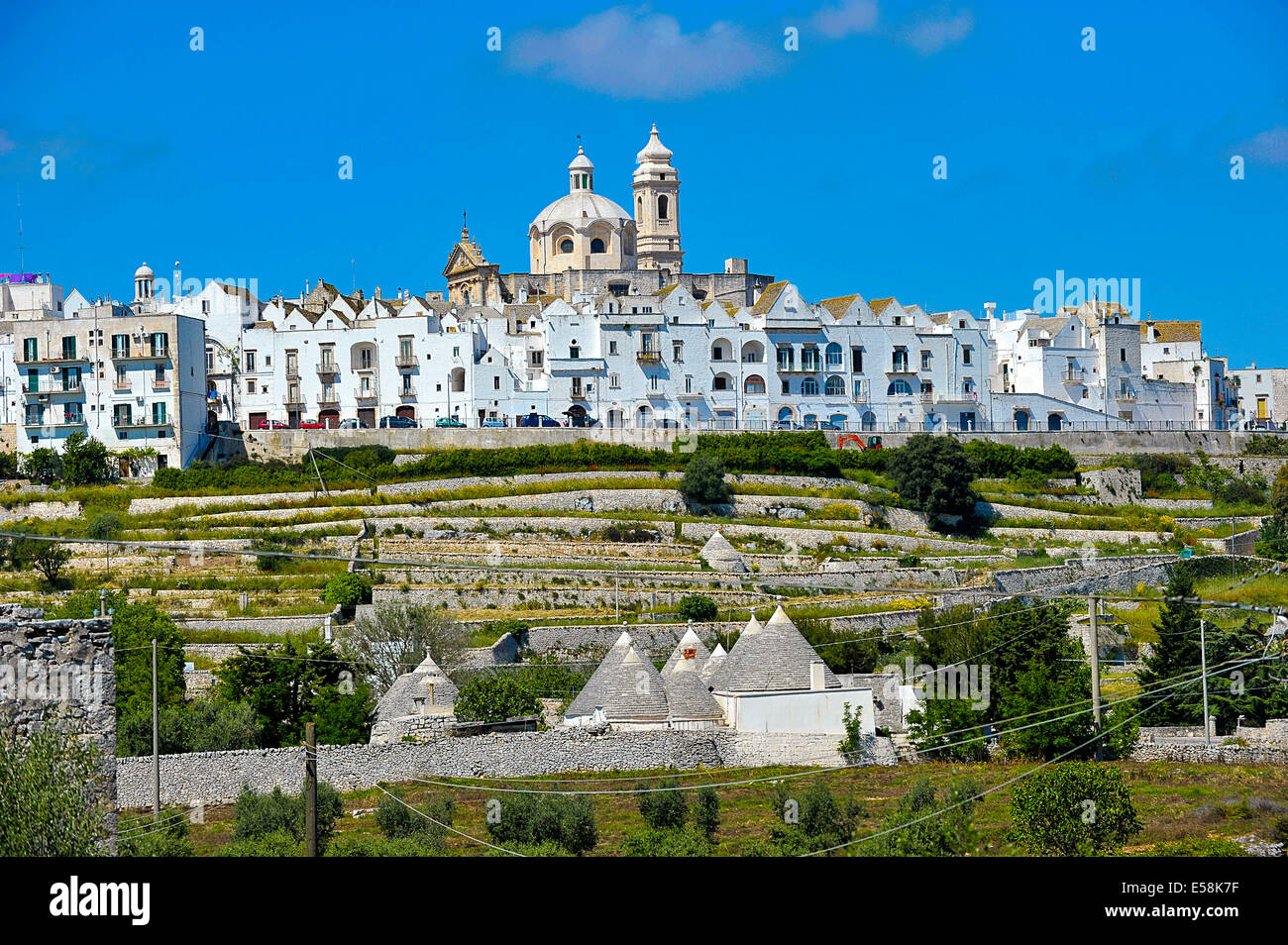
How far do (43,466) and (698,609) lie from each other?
101 feet

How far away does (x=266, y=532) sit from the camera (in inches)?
2231

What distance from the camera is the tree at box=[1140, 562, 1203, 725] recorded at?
127 feet

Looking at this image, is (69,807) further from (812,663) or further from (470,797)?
(812,663)

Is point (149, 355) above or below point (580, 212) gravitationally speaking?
below

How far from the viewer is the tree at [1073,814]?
2338cm

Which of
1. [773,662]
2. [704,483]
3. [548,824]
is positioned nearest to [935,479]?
[704,483]

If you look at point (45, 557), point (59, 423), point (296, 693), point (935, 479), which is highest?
point (59, 423)

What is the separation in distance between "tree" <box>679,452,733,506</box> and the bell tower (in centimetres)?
3488

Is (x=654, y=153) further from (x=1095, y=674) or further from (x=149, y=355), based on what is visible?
(x=1095, y=674)

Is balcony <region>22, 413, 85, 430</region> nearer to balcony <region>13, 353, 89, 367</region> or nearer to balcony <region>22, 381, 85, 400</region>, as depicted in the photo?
balcony <region>22, 381, 85, 400</region>

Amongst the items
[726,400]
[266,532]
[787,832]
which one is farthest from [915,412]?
[787,832]

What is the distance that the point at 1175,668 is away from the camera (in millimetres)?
41125

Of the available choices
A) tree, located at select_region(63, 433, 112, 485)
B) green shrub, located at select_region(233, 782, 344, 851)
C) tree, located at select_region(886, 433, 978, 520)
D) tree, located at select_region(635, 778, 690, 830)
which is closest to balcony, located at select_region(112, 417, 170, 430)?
tree, located at select_region(63, 433, 112, 485)
